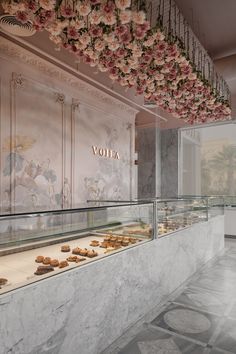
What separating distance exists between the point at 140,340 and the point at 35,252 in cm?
128

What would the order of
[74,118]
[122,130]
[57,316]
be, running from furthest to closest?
[122,130]
[74,118]
[57,316]

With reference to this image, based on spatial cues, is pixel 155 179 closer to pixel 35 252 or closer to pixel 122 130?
pixel 122 130

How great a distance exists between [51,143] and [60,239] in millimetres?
3166

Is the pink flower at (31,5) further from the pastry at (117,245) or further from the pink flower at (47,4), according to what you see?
the pastry at (117,245)

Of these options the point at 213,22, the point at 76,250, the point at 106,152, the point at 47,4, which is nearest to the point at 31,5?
the point at 47,4

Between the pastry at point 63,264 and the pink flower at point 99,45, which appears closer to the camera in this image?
the pastry at point 63,264

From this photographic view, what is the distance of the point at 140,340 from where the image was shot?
2488 mm

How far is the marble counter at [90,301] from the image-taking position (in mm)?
1625

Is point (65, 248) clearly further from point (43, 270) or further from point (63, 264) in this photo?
point (43, 270)

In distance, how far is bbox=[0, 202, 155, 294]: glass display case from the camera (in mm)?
1816

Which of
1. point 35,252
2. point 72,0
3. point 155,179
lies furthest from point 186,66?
point 155,179

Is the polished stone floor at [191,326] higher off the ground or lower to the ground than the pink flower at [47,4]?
lower

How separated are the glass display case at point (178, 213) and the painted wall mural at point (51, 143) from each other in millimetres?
1157

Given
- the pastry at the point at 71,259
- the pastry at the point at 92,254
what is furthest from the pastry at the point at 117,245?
the pastry at the point at 71,259
